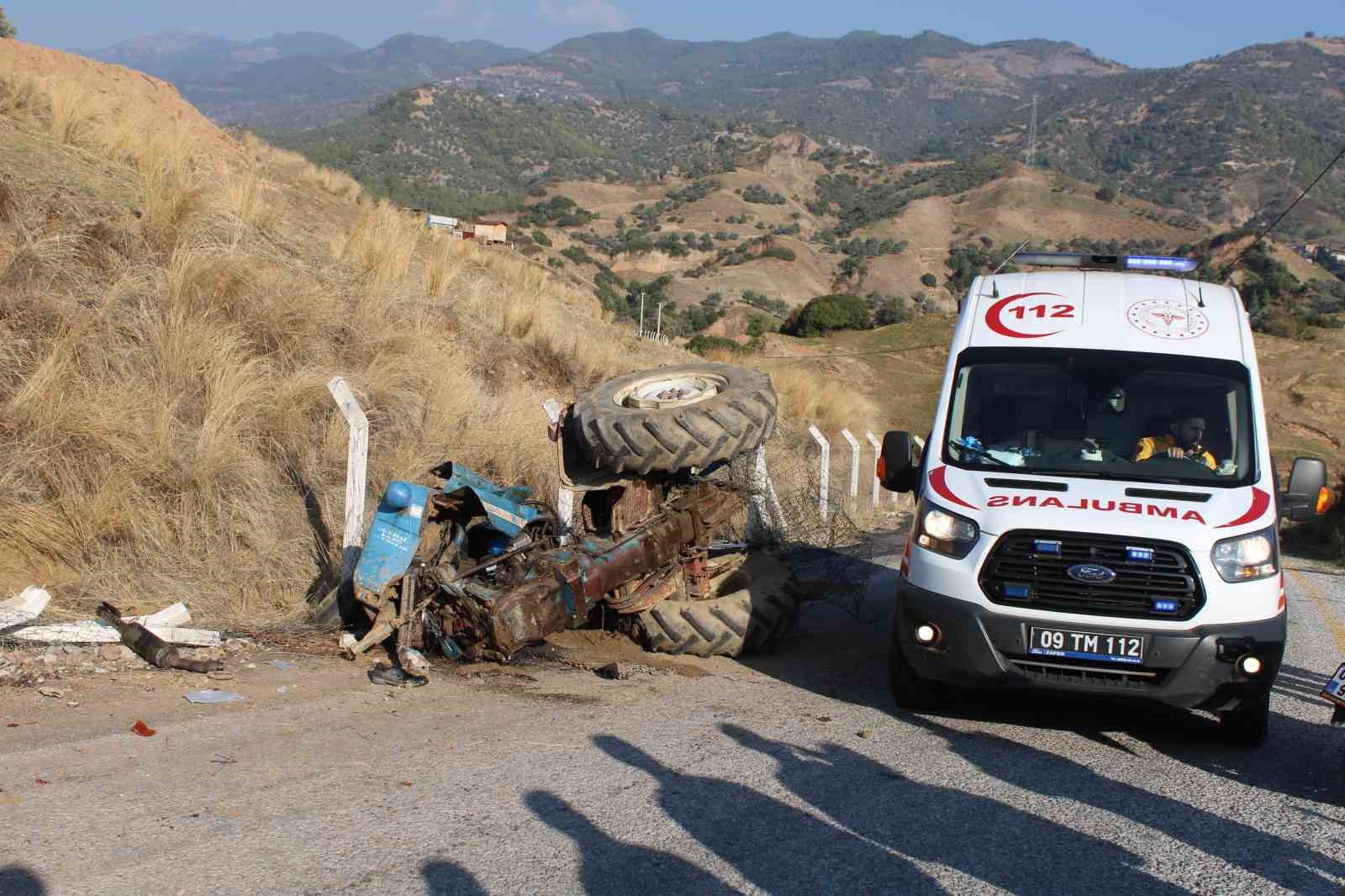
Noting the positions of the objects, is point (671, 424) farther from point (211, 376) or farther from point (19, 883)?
point (19, 883)

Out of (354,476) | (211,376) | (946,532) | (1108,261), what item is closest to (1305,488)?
(946,532)

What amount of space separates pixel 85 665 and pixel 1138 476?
5.94 m

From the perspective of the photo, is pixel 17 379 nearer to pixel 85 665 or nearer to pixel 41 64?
pixel 85 665

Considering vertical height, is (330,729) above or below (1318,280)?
above

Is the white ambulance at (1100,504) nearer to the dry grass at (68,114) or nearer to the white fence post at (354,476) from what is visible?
the white fence post at (354,476)

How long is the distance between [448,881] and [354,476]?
14.9 ft

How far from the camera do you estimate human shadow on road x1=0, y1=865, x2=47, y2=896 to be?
3916mm

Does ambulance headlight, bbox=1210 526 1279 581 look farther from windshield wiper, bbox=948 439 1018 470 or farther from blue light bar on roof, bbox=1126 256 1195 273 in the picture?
blue light bar on roof, bbox=1126 256 1195 273

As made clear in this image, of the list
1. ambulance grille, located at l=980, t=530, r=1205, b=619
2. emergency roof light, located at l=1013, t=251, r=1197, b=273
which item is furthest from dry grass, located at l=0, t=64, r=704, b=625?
emergency roof light, located at l=1013, t=251, r=1197, b=273

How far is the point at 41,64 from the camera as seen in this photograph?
20.6m

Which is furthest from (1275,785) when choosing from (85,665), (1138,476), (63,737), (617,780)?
(85,665)

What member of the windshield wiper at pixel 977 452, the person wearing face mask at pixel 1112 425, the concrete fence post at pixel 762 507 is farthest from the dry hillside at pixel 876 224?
the windshield wiper at pixel 977 452

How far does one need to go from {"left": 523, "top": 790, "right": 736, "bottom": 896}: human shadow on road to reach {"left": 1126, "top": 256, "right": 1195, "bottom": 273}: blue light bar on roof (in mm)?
5616

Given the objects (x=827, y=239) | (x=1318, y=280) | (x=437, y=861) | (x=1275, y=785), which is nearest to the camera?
(x=437, y=861)
